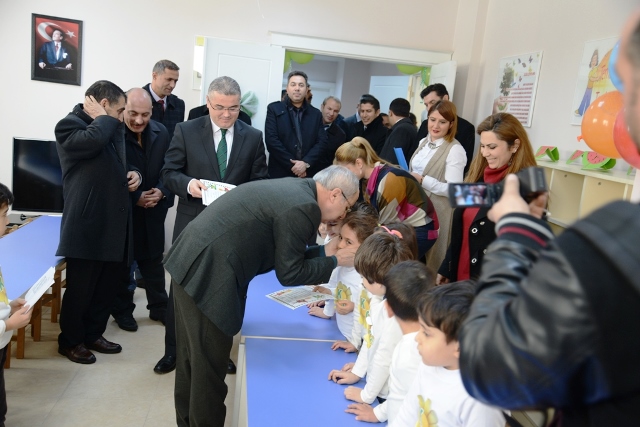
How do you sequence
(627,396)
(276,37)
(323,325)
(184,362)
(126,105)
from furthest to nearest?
(276,37), (126,105), (323,325), (184,362), (627,396)

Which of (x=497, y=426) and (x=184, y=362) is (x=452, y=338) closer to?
(x=497, y=426)

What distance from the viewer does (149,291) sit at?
449 cm

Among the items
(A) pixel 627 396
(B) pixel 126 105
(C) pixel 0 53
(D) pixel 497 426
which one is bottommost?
(D) pixel 497 426

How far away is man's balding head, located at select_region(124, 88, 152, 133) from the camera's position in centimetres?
389

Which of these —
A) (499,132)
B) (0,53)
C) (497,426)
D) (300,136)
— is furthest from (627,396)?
(0,53)

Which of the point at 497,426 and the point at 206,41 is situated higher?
the point at 206,41

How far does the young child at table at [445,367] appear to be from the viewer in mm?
1543

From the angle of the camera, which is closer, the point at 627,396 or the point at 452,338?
the point at 627,396

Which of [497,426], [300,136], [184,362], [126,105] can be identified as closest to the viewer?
[497,426]

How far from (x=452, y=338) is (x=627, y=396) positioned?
864mm

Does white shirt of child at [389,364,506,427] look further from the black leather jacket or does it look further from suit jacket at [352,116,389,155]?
suit jacket at [352,116,389,155]

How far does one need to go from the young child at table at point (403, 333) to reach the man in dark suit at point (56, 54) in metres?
5.00

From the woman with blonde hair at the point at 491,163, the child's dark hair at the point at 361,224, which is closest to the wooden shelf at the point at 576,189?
the woman with blonde hair at the point at 491,163

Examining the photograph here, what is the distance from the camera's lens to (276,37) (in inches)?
235
